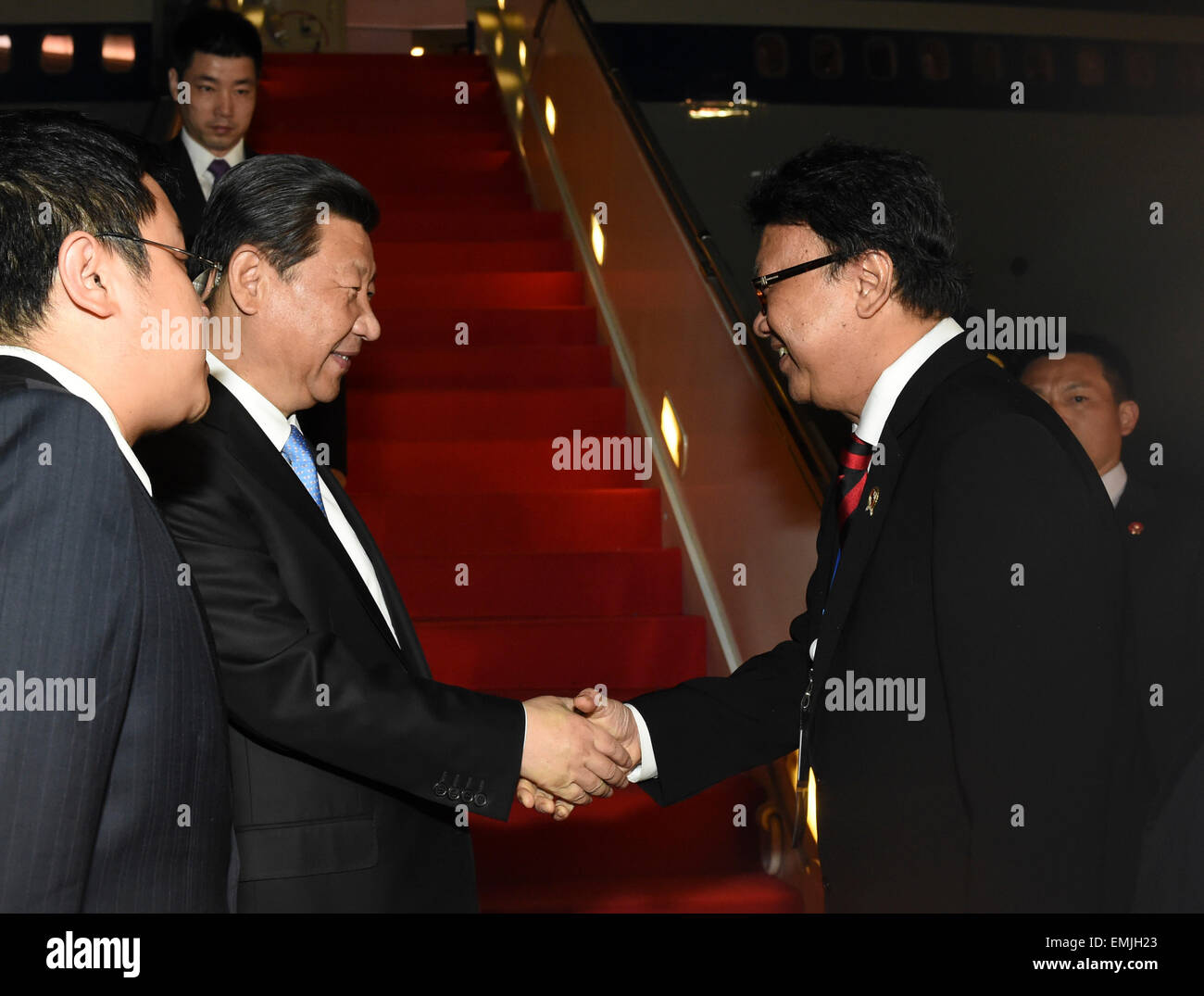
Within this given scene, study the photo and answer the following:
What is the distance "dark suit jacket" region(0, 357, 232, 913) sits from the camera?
3.42 ft

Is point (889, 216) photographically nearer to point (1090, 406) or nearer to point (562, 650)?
point (1090, 406)

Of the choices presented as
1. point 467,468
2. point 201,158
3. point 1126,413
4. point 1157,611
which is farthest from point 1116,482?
point 201,158

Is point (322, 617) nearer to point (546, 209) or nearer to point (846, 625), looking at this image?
point (846, 625)

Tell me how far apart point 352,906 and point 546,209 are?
18.6 feet

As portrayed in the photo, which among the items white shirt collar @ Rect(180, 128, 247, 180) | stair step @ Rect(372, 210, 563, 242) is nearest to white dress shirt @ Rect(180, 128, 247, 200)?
white shirt collar @ Rect(180, 128, 247, 180)

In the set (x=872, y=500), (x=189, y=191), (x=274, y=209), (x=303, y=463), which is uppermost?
(x=189, y=191)

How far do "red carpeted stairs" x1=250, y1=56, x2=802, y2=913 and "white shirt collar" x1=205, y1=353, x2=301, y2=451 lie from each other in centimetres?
150

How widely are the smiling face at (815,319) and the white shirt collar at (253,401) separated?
34.5 inches

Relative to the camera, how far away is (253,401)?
81.6 inches

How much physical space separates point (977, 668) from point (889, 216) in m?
0.74

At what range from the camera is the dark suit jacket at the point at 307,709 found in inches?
70.9

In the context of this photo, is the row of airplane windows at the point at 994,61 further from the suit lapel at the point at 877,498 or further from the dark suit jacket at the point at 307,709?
the dark suit jacket at the point at 307,709

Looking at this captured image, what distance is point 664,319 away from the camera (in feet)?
15.6

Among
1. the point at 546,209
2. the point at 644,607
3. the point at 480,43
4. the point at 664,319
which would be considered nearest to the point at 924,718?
the point at 644,607
